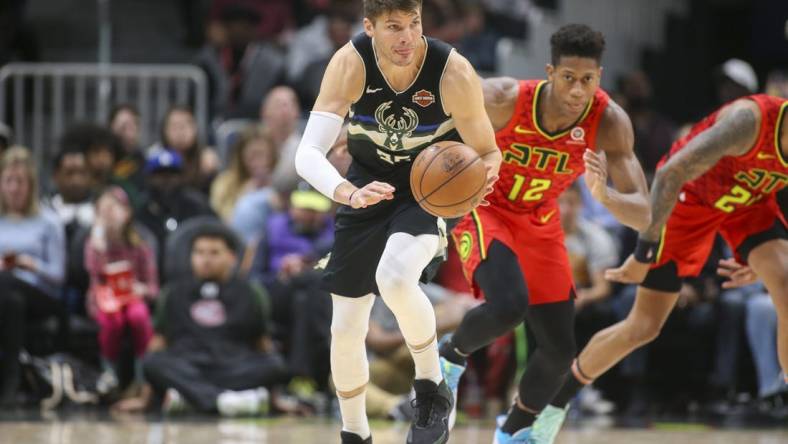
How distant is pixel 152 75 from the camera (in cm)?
1173

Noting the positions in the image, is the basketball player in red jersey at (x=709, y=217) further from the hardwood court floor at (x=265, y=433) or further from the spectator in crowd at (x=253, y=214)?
the spectator in crowd at (x=253, y=214)

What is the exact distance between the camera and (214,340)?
30.8ft

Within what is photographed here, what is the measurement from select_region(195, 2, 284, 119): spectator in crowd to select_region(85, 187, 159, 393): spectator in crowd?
2432 mm

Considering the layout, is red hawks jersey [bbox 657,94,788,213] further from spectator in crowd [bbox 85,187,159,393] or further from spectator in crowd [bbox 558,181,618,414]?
spectator in crowd [bbox 85,187,159,393]

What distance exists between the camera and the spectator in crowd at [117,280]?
31.0 ft

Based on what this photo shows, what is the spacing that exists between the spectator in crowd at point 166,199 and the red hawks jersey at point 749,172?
4.82 meters

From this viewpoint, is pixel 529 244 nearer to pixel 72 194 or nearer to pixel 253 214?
pixel 253 214

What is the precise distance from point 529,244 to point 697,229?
104cm

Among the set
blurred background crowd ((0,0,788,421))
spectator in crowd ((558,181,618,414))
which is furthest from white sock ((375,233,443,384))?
spectator in crowd ((558,181,618,414))

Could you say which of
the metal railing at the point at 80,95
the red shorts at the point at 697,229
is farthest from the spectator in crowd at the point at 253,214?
the red shorts at the point at 697,229

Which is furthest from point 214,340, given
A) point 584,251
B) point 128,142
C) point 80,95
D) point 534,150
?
point 534,150

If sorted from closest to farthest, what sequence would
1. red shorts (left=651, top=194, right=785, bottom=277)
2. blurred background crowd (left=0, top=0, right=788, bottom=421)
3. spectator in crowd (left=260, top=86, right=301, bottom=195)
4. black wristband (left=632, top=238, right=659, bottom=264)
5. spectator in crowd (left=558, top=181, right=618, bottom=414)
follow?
black wristband (left=632, top=238, right=659, bottom=264)
red shorts (left=651, top=194, right=785, bottom=277)
blurred background crowd (left=0, top=0, right=788, bottom=421)
spectator in crowd (left=558, top=181, right=618, bottom=414)
spectator in crowd (left=260, top=86, right=301, bottom=195)

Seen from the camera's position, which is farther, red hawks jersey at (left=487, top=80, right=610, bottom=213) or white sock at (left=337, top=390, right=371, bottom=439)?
red hawks jersey at (left=487, top=80, right=610, bottom=213)

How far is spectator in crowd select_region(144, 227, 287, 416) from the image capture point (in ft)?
29.9
